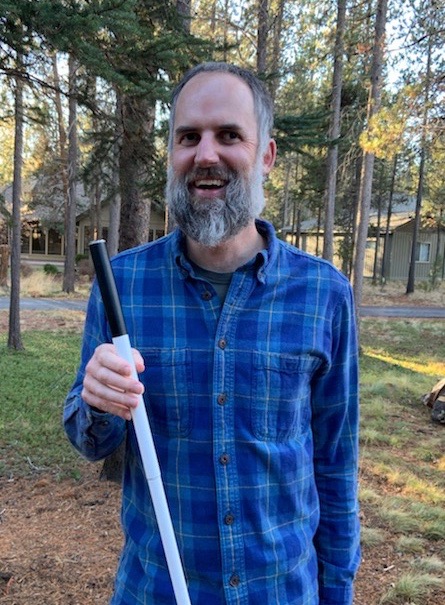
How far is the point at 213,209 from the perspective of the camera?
1.51 meters

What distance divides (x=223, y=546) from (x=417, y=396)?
8390mm

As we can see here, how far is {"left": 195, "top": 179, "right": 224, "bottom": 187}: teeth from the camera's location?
1548 millimetres

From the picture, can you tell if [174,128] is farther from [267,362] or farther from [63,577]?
[63,577]

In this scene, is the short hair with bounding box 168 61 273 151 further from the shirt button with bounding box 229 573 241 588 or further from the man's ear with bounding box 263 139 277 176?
the shirt button with bounding box 229 573 241 588

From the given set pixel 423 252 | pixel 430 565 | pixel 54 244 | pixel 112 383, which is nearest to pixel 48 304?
pixel 430 565

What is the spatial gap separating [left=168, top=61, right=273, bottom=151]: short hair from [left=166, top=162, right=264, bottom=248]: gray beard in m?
0.14

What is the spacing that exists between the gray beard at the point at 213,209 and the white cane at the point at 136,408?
0.39m

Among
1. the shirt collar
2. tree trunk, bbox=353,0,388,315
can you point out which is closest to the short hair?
the shirt collar

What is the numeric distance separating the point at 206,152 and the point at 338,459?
→ 3.27 feet

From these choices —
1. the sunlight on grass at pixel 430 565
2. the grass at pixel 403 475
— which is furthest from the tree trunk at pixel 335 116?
the sunlight on grass at pixel 430 565

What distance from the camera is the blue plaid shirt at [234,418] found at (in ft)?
4.67

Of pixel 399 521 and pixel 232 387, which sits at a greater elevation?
pixel 232 387

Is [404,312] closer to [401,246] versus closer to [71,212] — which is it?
[71,212]

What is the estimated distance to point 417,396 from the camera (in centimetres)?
909
